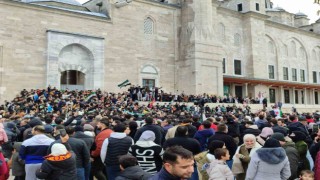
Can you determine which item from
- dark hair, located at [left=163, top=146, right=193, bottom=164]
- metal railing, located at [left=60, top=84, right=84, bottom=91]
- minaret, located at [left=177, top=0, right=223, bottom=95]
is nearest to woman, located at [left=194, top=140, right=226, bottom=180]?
dark hair, located at [left=163, top=146, right=193, bottom=164]

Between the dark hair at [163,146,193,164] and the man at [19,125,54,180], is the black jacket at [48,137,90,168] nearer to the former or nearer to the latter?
the man at [19,125,54,180]

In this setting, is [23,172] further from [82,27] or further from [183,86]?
[183,86]

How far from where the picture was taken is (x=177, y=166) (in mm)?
3154

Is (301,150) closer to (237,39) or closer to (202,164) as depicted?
(202,164)

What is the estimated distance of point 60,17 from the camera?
25.5m

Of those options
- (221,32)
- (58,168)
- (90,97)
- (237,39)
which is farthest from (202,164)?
(237,39)

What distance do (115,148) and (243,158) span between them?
7.87ft

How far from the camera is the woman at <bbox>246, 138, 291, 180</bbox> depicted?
4.97 m

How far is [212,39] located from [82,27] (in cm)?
1280

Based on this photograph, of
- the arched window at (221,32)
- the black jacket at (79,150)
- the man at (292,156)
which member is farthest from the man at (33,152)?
the arched window at (221,32)

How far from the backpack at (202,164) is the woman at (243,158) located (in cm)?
68

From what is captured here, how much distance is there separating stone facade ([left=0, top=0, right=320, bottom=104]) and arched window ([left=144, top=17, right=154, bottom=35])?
3.8 inches

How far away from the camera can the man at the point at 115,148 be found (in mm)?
6242

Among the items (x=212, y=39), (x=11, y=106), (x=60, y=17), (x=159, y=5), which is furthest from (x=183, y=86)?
(x=11, y=106)
